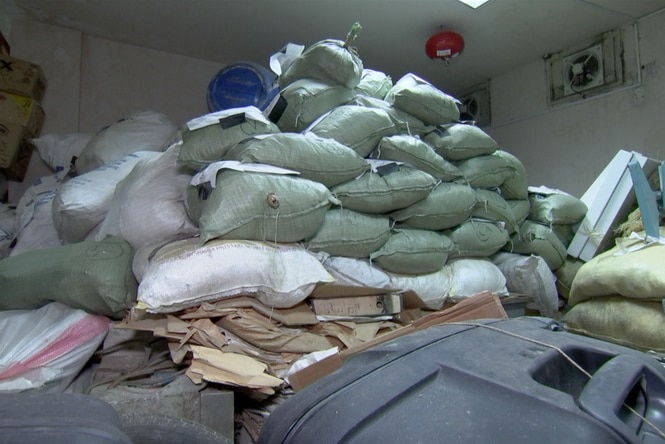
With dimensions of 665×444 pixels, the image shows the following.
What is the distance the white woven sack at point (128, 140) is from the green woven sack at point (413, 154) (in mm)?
1178

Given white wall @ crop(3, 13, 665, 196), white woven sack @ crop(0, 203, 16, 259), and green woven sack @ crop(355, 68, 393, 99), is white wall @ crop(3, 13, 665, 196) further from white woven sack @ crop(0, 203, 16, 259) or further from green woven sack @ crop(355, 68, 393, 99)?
green woven sack @ crop(355, 68, 393, 99)

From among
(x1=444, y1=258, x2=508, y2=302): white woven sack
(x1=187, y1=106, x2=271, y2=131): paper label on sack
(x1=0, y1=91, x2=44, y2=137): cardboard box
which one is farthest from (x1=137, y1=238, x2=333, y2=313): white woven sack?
(x1=0, y1=91, x2=44, y2=137): cardboard box

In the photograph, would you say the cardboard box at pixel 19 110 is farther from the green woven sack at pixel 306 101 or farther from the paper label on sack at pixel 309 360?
the paper label on sack at pixel 309 360

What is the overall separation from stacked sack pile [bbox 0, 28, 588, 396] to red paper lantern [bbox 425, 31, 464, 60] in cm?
102

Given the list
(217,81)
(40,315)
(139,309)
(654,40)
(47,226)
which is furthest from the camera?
(654,40)

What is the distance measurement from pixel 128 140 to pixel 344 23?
60.7 inches

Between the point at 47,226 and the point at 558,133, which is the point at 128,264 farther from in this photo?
the point at 558,133

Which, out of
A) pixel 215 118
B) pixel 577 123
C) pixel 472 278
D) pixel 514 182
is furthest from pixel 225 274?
pixel 577 123

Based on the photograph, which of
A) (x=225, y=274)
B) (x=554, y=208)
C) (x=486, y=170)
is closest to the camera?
(x=225, y=274)

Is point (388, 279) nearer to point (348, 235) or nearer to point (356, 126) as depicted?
point (348, 235)

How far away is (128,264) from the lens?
1318 mm

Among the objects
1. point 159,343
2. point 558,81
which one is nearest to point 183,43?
point 159,343

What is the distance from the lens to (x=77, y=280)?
124 cm

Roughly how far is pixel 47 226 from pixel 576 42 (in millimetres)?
3490
